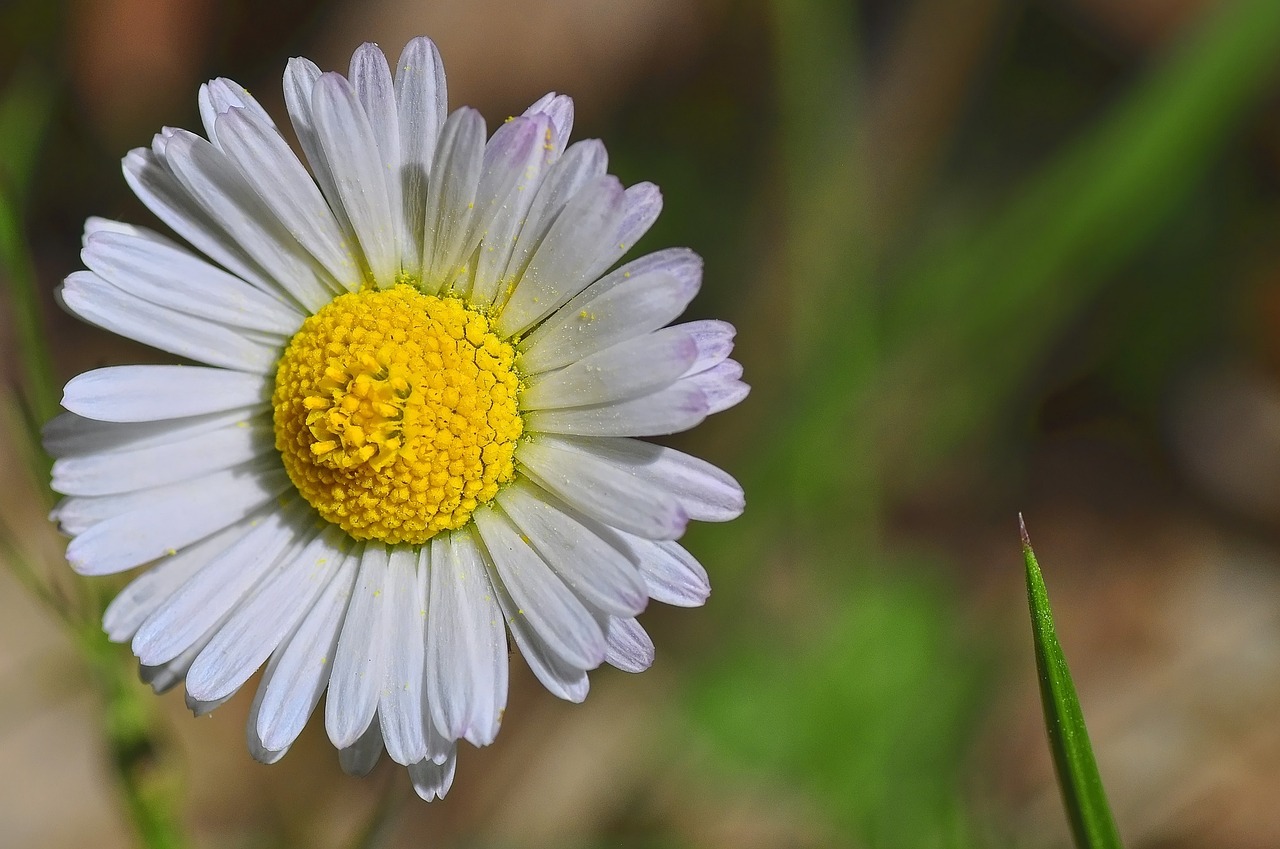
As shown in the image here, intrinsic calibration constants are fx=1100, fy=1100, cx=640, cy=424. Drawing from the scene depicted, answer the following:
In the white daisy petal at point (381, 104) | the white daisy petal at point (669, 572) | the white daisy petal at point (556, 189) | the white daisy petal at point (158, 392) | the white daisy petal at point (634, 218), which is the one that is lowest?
the white daisy petal at point (669, 572)

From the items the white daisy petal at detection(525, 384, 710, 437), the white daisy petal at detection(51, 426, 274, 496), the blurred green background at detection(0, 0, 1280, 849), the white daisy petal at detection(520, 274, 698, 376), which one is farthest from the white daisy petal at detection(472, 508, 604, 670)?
the blurred green background at detection(0, 0, 1280, 849)

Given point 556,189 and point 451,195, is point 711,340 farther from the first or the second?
point 451,195

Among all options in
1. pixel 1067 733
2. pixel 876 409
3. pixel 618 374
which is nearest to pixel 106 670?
pixel 618 374

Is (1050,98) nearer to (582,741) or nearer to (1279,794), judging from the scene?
(1279,794)

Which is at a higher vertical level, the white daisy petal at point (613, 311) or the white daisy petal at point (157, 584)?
the white daisy petal at point (613, 311)

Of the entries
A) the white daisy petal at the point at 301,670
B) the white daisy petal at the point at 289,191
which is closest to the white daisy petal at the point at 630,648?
the white daisy petal at the point at 301,670

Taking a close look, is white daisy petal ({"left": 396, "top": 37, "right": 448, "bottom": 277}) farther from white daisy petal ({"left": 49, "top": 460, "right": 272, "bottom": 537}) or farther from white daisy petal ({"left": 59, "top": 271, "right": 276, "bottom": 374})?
white daisy petal ({"left": 49, "top": 460, "right": 272, "bottom": 537})

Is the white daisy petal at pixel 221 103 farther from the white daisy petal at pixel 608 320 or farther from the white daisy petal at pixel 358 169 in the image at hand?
the white daisy petal at pixel 608 320
